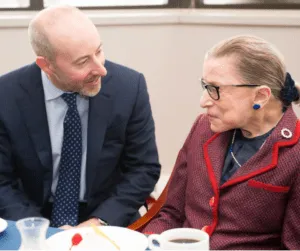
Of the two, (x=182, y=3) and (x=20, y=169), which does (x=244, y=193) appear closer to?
(x=20, y=169)

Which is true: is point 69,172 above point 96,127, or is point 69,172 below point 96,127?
below

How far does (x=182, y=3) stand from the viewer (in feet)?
12.7

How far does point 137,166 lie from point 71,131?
1.14 ft

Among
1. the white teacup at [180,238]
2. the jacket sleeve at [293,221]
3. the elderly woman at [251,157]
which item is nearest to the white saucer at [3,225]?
the white teacup at [180,238]

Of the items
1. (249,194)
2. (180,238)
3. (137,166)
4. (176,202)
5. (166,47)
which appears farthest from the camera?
(166,47)

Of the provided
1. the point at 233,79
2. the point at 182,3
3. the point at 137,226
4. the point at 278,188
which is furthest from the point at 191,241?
the point at 182,3

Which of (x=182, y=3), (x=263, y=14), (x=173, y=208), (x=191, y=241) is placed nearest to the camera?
(x=191, y=241)

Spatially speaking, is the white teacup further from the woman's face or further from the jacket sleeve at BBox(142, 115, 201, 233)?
the jacket sleeve at BBox(142, 115, 201, 233)

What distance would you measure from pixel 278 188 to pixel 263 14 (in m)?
2.03

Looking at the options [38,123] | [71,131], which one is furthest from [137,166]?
[38,123]

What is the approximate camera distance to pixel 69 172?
93.3 inches

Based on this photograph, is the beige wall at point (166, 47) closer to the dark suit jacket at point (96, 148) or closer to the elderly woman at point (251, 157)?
the dark suit jacket at point (96, 148)

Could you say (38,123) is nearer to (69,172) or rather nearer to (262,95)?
(69,172)

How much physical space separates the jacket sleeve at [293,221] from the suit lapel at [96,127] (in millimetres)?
892
